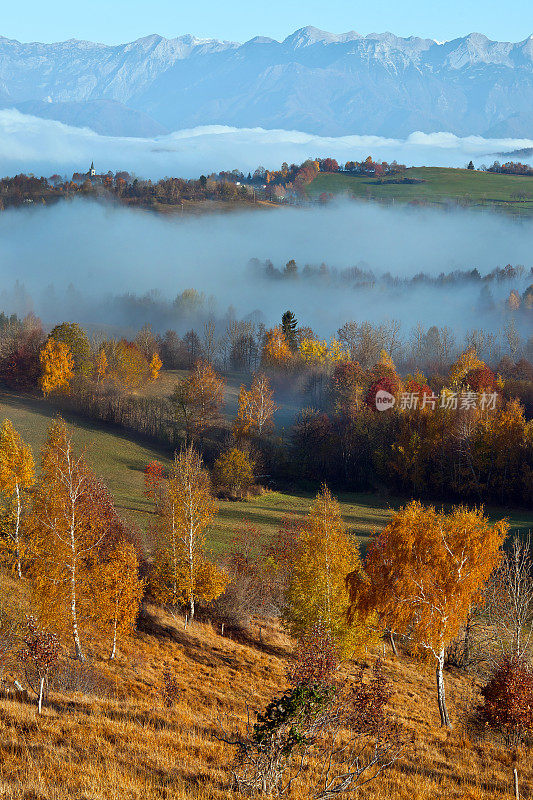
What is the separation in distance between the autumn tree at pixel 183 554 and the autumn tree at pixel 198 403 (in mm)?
49491

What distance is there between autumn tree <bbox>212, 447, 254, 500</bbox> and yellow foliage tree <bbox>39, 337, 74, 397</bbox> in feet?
109

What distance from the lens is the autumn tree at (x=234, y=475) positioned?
76312 millimetres

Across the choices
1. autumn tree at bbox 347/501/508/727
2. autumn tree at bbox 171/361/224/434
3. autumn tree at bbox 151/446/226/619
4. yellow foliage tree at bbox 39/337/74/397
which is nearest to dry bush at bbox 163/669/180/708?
autumn tree at bbox 151/446/226/619

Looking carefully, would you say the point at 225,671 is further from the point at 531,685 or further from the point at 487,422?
the point at 487,422

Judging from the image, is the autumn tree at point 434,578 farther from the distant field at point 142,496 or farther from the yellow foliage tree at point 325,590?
the distant field at point 142,496

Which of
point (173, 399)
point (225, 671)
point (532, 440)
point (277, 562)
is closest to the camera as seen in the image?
point (225, 671)

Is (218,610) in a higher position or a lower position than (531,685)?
lower

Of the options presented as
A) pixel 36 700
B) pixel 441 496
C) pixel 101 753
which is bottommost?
pixel 441 496

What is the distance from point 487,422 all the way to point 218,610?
5269 centimetres

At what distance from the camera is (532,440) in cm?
7875

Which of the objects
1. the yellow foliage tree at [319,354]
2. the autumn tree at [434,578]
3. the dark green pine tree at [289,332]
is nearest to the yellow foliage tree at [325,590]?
the autumn tree at [434,578]

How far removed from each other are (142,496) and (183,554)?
101 ft

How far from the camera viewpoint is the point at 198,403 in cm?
9375

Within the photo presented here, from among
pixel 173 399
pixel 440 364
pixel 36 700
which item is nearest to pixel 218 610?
pixel 36 700
